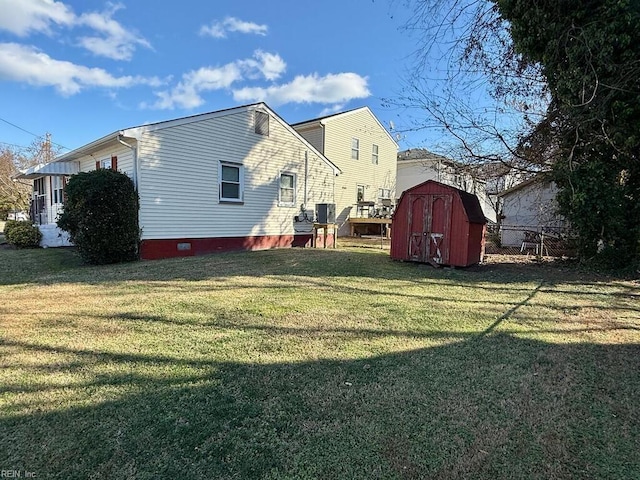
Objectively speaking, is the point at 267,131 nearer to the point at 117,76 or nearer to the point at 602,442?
the point at 602,442

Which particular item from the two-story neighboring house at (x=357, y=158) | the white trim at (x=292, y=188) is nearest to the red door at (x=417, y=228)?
the white trim at (x=292, y=188)

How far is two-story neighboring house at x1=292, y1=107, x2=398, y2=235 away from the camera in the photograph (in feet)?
61.8

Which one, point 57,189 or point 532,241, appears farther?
point 57,189

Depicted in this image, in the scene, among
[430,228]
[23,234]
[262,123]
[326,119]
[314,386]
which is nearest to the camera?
[314,386]

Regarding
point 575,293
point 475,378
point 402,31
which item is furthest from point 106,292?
point 575,293

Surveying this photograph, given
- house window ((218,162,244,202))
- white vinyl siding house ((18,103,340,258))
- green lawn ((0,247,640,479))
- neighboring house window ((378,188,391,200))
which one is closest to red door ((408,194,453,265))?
green lawn ((0,247,640,479))

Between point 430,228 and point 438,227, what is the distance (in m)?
0.20

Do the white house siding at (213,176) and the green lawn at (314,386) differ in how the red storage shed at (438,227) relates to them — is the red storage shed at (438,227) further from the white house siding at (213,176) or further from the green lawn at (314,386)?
the white house siding at (213,176)

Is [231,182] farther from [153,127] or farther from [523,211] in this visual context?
[523,211]

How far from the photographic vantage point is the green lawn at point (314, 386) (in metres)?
2.03

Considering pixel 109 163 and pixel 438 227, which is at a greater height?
pixel 109 163

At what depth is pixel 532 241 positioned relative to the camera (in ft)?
46.3

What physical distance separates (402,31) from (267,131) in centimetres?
617

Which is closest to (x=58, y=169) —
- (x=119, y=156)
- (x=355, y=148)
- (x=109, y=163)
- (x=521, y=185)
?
(x=109, y=163)
